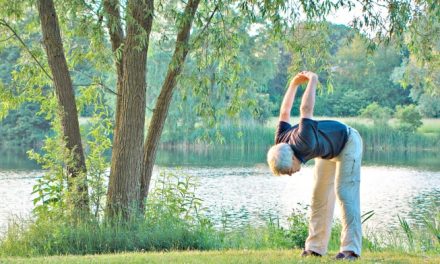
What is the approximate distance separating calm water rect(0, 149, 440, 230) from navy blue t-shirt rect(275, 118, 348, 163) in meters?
4.71

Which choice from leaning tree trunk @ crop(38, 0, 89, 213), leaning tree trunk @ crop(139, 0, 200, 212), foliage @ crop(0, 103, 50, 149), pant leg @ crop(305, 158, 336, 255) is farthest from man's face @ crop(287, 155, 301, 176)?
foliage @ crop(0, 103, 50, 149)

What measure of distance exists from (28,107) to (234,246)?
36614 millimetres

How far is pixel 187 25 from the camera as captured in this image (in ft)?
31.6

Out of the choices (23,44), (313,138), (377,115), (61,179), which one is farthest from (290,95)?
(377,115)

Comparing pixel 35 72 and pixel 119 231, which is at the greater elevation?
pixel 35 72

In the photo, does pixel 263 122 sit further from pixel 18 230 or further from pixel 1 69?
pixel 18 230

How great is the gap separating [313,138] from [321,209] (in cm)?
96

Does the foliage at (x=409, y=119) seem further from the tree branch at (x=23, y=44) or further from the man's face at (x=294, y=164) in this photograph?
the man's face at (x=294, y=164)

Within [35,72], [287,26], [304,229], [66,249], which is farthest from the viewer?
[35,72]

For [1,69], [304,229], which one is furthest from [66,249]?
[1,69]

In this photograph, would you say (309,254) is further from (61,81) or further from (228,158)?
(228,158)

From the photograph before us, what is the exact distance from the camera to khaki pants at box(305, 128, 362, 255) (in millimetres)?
5848

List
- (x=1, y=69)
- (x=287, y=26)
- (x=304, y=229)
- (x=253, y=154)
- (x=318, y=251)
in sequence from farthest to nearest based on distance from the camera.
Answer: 1. (x=1, y=69)
2. (x=253, y=154)
3. (x=287, y=26)
4. (x=304, y=229)
5. (x=318, y=251)

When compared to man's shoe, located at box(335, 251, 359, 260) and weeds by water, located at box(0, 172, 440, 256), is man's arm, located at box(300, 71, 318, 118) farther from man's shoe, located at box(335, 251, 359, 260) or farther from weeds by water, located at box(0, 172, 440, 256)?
weeds by water, located at box(0, 172, 440, 256)
